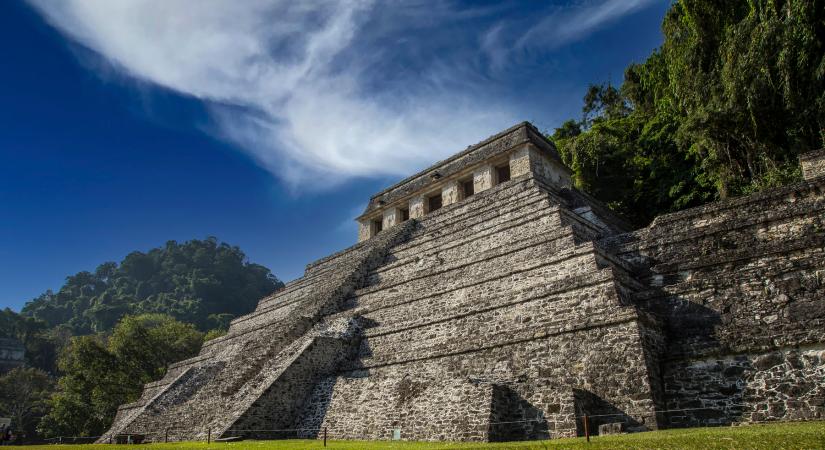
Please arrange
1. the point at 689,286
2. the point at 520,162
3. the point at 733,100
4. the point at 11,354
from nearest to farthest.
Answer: the point at 689,286 < the point at 733,100 < the point at 520,162 < the point at 11,354

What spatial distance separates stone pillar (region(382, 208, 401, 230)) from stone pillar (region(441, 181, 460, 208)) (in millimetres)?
2734

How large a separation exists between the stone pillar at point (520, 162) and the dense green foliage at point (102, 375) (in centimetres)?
2170

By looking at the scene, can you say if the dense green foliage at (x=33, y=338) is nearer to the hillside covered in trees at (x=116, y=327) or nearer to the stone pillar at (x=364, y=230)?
the hillside covered in trees at (x=116, y=327)

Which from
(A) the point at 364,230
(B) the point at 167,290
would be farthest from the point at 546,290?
(B) the point at 167,290

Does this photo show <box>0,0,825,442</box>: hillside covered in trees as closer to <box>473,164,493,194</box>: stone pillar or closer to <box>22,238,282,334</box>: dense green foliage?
<box>473,164,493,194</box>: stone pillar

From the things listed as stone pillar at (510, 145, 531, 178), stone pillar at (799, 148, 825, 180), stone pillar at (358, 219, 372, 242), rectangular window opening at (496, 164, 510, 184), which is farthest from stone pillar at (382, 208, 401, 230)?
stone pillar at (799, 148, 825, 180)

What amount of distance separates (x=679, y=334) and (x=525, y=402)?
285 centimetres

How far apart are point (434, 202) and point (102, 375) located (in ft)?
62.8

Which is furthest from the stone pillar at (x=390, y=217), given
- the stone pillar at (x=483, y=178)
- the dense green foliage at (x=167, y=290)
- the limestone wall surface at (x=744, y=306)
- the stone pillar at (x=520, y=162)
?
the dense green foliage at (x=167, y=290)

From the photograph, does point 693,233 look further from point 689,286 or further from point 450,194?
point 450,194

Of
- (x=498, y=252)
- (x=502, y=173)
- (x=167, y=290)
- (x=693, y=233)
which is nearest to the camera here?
(x=693, y=233)

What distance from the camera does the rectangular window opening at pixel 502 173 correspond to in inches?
854

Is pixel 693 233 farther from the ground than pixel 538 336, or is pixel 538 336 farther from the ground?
pixel 693 233

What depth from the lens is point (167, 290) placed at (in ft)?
295
